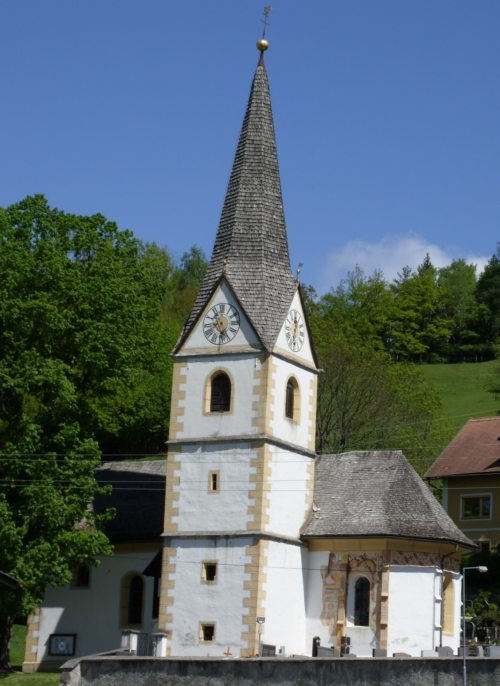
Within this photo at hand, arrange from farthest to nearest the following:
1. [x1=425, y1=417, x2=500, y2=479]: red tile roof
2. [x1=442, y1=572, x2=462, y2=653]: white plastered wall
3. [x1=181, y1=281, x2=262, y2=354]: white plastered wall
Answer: [x1=425, y1=417, x2=500, y2=479]: red tile roof < [x1=181, y1=281, x2=262, y2=354]: white plastered wall < [x1=442, y1=572, x2=462, y2=653]: white plastered wall

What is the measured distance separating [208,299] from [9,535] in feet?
32.2

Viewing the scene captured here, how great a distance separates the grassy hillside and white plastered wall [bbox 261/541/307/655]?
41251 millimetres

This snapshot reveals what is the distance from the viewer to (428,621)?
141ft

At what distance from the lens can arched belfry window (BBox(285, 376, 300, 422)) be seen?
45.8 m

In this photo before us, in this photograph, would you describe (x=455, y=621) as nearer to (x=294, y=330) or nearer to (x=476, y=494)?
(x=294, y=330)

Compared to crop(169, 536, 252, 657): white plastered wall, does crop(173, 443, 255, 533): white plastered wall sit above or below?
above

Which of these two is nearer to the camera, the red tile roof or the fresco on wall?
the fresco on wall

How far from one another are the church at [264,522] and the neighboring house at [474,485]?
2093cm

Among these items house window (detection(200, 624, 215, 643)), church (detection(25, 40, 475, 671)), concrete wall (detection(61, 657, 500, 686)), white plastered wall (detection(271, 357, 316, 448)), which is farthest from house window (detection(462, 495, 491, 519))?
concrete wall (detection(61, 657, 500, 686))

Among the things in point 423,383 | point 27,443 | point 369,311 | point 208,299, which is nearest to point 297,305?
point 208,299

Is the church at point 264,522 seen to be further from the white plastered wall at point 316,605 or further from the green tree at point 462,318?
the green tree at point 462,318

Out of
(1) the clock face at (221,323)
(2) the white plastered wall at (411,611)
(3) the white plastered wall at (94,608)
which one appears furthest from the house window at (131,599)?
(2) the white plastered wall at (411,611)

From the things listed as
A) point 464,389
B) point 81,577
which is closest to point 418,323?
point 464,389

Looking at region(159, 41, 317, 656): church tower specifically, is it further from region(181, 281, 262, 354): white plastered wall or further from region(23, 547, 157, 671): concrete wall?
region(23, 547, 157, 671): concrete wall
